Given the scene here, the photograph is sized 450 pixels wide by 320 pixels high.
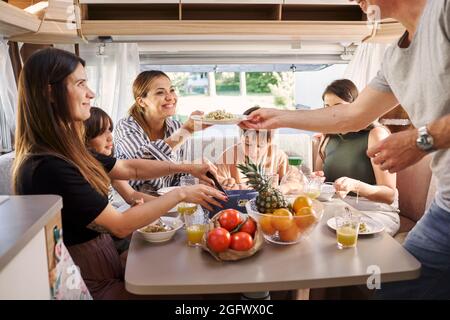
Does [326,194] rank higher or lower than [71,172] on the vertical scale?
lower

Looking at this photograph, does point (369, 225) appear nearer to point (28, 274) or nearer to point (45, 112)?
point (28, 274)

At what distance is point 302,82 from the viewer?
140 inches

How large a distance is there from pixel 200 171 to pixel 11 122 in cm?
152

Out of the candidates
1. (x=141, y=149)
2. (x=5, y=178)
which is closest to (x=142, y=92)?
(x=141, y=149)

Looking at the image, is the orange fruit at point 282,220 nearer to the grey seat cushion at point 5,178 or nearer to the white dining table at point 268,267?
the white dining table at point 268,267

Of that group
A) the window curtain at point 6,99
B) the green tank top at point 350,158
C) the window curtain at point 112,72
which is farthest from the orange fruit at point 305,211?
the window curtain at point 112,72

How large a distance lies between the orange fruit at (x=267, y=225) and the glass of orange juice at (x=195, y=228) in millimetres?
195

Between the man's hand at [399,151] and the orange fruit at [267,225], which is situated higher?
the man's hand at [399,151]

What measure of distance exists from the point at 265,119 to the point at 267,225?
0.73 meters

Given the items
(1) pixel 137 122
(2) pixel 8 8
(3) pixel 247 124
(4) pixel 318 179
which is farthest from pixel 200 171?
(2) pixel 8 8

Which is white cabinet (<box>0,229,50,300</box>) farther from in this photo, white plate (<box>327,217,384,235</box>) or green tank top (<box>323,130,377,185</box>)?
green tank top (<box>323,130,377,185</box>)

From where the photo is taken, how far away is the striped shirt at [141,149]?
2398 millimetres

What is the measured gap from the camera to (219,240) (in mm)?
1164
